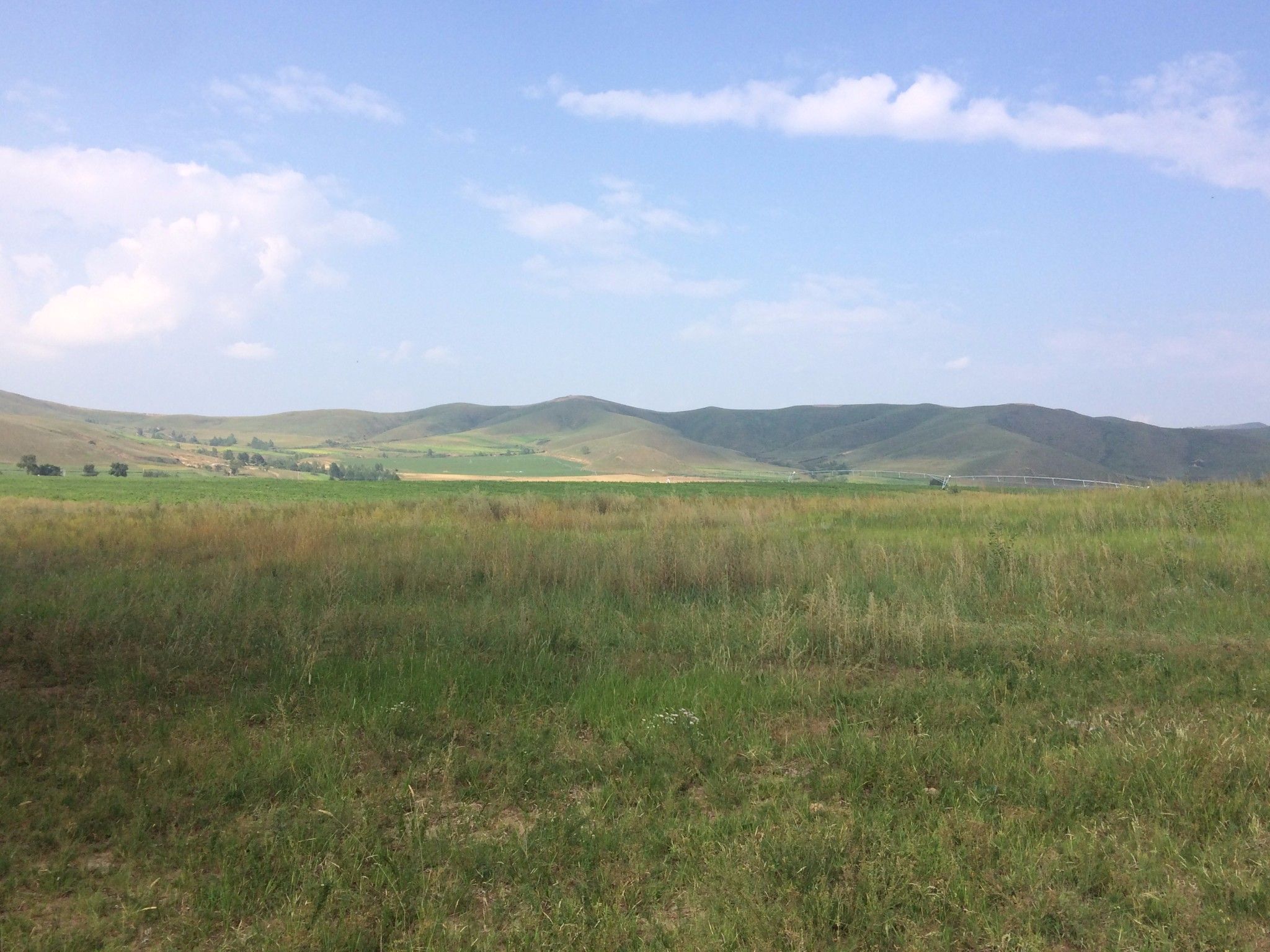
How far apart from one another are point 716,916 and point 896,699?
3398 millimetres

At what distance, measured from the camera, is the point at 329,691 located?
6.14 metres

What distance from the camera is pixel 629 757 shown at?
5094mm

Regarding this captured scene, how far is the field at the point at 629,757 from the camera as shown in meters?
3.47

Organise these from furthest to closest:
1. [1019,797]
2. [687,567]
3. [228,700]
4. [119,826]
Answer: [687,567] < [228,700] < [1019,797] < [119,826]

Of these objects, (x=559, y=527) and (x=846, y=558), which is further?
(x=559, y=527)

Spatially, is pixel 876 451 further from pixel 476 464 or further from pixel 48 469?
pixel 48 469

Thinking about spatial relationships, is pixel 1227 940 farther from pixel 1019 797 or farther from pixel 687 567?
pixel 687 567

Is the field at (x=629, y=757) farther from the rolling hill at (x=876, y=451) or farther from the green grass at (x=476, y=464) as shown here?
the green grass at (x=476, y=464)

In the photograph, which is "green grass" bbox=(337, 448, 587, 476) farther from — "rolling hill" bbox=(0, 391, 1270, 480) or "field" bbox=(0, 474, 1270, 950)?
"field" bbox=(0, 474, 1270, 950)

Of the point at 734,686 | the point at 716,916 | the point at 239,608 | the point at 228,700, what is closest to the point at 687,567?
the point at 734,686

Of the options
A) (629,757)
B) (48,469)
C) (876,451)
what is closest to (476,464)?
(48,469)

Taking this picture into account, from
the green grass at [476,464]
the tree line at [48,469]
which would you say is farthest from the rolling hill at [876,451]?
the tree line at [48,469]

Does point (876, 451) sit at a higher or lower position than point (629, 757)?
higher

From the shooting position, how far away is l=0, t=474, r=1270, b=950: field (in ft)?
11.4
